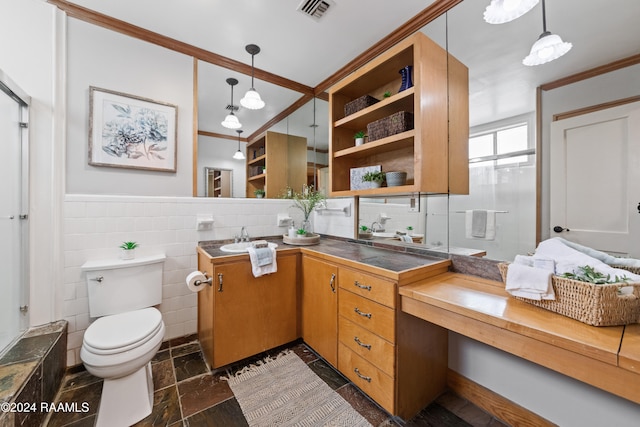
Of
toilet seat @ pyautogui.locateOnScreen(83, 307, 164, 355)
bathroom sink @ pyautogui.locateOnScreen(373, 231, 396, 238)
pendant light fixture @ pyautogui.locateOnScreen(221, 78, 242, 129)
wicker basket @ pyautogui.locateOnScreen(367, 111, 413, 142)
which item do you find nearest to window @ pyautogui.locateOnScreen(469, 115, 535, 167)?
wicker basket @ pyautogui.locateOnScreen(367, 111, 413, 142)

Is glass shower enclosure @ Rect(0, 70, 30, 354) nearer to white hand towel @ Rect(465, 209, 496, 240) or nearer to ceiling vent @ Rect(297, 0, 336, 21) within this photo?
ceiling vent @ Rect(297, 0, 336, 21)

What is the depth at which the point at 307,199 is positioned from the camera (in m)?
2.65

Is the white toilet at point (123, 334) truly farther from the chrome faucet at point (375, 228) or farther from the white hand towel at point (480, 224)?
the white hand towel at point (480, 224)

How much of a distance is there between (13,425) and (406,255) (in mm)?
2109

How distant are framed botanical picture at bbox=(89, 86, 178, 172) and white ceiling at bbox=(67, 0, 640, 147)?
339mm

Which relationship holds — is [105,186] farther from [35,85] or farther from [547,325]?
[547,325]

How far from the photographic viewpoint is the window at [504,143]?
127 cm

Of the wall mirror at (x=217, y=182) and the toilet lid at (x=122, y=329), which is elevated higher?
the wall mirror at (x=217, y=182)

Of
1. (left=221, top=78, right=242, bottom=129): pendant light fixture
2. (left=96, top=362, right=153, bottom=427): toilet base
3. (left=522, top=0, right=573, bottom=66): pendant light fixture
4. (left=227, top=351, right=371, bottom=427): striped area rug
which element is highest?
(left=221, top=78, right=242, bottom=129): pendant light fixture

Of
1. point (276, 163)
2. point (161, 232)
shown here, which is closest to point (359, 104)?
point (276, 163)

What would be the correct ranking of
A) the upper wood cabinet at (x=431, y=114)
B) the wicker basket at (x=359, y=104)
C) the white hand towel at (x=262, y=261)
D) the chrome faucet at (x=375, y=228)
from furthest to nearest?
the chrome faucet at (x=375, y=228) → the wicker basket at (x=359, y=104) → the white hand towel at (x=262, y=261) → the upper wood cabinet at (x=431, y=114)

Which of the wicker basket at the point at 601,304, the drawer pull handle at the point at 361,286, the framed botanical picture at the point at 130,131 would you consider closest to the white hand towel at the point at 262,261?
the drawer pull handle at the point at 361,286

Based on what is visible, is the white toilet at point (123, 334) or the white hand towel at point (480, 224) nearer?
the white toilet at point (123, 334)

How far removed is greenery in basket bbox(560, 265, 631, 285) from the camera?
0.91m
